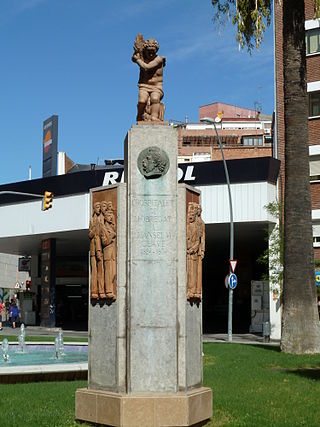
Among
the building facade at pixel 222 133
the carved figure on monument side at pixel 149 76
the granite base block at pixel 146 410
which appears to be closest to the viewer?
the granite base block at pixel 146 410

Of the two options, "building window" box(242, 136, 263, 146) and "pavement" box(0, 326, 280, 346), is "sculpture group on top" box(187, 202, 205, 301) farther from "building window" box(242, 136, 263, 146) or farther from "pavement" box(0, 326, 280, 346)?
"building window" box(242, 136, 263, 146)

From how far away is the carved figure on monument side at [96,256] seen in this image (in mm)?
9734

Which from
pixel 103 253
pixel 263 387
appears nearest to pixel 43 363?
pixel 263 387

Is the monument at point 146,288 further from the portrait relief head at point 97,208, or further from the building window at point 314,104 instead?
the building window at point 314,104

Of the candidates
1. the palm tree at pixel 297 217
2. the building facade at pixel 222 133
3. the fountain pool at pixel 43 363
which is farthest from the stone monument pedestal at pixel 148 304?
the building facade at pixel 222 133

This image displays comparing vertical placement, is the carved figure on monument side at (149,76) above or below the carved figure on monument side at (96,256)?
above

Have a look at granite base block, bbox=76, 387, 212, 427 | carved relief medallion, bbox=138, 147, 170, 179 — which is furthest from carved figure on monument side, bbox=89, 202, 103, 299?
granite base block, bbox=76, 387, 212, 427

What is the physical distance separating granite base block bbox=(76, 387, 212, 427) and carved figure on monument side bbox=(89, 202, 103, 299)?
1.41 metres

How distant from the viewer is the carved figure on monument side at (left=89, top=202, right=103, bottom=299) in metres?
9.73

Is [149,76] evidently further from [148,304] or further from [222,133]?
[222,133]

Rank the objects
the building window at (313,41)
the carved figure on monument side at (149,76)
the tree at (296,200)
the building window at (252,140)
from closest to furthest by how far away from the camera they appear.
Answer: the carved figure on monument side at (149,76) < the tree at (296,200) < the building window at (313,41) < the building window at (252,140)

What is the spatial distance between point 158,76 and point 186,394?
4.60 metres

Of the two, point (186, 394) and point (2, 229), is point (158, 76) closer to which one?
point (186, 394)

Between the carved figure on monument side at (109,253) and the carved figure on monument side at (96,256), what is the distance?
0.09 m
